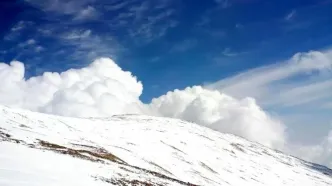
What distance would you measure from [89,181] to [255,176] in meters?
148

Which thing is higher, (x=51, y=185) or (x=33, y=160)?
(x=33, y=160)

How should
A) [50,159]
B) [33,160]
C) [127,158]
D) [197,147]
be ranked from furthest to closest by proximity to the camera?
[197,147] < [127,158] < [50,159] < [33,160]

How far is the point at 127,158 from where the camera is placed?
282 feet

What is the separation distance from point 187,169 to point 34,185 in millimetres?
95726

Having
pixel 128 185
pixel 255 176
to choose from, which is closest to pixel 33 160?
pixel 128 185

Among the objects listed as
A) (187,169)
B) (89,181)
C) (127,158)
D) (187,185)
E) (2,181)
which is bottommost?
(2,181)

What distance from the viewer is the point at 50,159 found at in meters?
40.4

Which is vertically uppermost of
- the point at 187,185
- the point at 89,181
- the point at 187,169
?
the point at 187,169

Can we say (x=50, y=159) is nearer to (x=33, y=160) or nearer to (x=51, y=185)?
(x=33, y=160)

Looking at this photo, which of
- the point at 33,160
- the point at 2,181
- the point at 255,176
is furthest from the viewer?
the point at 255,176

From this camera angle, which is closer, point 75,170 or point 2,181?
point 2,181

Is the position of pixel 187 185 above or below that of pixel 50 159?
above

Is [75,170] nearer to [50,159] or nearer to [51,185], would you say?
[50,159]

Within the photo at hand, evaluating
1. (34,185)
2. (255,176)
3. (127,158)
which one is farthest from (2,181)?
(255,176)
